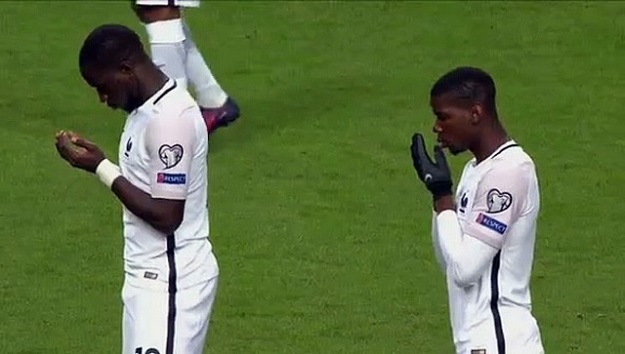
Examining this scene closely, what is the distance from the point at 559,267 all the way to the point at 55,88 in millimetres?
4266

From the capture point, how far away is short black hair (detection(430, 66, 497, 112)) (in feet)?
17.6

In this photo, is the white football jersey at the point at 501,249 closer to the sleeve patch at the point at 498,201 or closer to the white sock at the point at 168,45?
the sleeve patch at the point at 498,201

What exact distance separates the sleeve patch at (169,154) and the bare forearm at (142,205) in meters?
0.14

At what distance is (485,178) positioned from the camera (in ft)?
17.4

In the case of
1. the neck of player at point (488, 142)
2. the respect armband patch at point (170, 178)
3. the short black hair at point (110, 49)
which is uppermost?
the short black hair at point (110, 49)

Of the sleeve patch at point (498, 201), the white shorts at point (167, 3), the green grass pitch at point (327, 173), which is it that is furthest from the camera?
the white shorts at point (167, 3)

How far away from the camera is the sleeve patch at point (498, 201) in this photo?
527cm

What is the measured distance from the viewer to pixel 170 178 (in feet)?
18.4

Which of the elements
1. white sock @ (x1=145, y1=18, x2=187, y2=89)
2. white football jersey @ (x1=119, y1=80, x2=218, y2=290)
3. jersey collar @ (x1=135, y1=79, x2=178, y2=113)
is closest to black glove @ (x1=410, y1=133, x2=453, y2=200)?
white football jersey @ (x1=119, y1=80, x2=218, y2=290)

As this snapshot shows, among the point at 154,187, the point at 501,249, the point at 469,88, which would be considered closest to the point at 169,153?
the point at 154,187

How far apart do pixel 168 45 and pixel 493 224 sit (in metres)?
4.34

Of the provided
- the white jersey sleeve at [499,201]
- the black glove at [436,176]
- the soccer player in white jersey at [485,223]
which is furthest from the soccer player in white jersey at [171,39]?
the white jersey sleeve at [499,201]

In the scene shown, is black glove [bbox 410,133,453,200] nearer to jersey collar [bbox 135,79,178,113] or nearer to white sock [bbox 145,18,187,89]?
jersey collar [bbox 135,79,178,113]

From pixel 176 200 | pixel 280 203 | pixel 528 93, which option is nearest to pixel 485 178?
pixel 176 200
